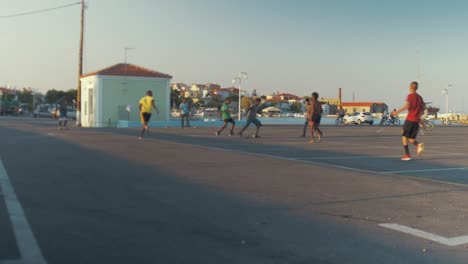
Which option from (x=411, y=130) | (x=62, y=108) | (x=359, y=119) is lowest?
(x=411, y=130)

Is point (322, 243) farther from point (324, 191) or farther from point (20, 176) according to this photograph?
point (20, 176)

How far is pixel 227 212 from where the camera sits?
224 inches

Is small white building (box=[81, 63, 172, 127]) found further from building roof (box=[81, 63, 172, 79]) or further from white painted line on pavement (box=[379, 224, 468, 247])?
white painted line on pavement (box=[379, 224, 468, 247])

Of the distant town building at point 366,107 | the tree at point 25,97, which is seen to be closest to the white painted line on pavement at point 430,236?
the tree at point 25,97

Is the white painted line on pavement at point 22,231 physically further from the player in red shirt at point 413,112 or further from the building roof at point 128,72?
the building roof at point 128,72

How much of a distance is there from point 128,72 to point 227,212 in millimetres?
36480

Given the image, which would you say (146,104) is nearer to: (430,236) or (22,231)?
(22,231)

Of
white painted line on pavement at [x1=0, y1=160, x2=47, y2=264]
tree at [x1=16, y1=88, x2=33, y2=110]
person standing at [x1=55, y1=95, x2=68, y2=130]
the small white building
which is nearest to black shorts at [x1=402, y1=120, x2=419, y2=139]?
white painted line on pavement at [x1=0, y1=160, x2=47, y2=264]

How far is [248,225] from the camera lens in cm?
513

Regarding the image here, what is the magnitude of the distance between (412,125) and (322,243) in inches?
314

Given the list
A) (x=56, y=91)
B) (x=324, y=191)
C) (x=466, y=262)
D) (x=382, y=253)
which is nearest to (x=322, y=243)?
(x=382, y=253)

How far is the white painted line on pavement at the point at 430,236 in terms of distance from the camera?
4.61 m

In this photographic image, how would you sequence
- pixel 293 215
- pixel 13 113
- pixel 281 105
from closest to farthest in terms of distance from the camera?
pixel 293 215 → pixel 13 113 → pixel 281 105

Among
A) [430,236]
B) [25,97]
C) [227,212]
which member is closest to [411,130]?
[430,236]
